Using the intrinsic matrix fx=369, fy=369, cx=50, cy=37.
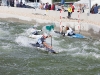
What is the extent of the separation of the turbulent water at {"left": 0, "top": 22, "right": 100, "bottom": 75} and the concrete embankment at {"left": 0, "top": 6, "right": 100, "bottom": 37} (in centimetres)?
275

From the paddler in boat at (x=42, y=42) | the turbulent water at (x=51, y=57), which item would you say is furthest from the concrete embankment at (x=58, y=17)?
the paddler in boat at (x=42, y=42)

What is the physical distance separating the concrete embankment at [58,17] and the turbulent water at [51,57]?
2.75m

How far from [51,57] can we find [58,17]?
1431cm

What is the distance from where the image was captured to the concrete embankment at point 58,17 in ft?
100

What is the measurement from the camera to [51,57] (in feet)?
72.9

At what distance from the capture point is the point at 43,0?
48094 mm

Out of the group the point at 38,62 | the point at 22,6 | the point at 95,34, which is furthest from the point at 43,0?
the point at 38,62

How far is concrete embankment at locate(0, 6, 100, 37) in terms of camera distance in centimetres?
3050

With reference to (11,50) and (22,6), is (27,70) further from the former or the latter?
(22,6)

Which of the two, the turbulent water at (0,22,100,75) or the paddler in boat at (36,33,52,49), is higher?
the paddler in boat at (36,33,52,49)

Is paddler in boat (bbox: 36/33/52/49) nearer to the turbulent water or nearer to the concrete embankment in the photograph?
the turbulent water

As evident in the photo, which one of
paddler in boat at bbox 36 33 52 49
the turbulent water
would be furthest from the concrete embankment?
paddler in boat at bbox 36 33 52 49

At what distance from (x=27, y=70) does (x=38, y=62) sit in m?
1.67

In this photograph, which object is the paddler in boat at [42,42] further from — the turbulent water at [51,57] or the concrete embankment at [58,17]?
the concrete embankment at [58,17]
